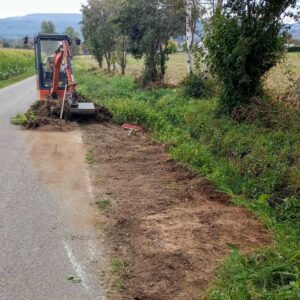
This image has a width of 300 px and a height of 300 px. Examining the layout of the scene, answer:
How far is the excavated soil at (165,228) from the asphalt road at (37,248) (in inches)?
14.7

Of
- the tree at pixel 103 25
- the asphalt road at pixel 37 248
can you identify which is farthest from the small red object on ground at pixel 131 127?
the tree at pixel 103 25

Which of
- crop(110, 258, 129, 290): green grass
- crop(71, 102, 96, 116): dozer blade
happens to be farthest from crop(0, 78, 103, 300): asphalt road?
crop(71, 102, 96, 116): dozer blade

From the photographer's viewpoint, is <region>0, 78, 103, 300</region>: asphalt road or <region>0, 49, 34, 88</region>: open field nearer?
<region>0, 78, 103, 300</region>: asphalt road

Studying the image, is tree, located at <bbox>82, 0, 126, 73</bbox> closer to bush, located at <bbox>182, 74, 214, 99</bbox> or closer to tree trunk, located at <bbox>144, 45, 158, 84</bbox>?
tree trunk, located at <bbox>144, 45, 158, 84</bbox>

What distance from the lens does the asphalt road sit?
4.68 meters

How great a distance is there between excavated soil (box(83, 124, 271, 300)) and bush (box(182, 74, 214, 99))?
6.12 meters

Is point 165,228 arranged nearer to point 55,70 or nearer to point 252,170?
point 252,170

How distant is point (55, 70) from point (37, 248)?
10.2 m

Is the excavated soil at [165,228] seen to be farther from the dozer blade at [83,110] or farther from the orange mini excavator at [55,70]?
the orange mini excavator at [55,70]

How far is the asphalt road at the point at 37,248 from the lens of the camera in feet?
15.4

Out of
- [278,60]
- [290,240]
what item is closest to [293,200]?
[290,240]

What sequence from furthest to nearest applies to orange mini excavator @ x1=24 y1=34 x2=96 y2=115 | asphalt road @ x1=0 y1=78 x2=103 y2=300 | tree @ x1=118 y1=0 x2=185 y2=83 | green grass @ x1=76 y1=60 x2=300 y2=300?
tree @ x1=118 y1=0 x2=185 y2=83
orange mini excavator @ x1=24 y1=34 x2=96 y2=115
asphalt road @ x1=0 y1=78 x2=103 y2=300
green grass @ x1=76 y1=60 x2=300 y2=300

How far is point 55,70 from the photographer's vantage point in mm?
14766

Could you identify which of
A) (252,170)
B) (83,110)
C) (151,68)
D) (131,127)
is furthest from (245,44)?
(151,68)
